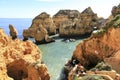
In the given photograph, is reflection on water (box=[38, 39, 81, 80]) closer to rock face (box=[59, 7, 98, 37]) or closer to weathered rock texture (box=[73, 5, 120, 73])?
weathered rock texture (box=[73, 5, 120, 73])

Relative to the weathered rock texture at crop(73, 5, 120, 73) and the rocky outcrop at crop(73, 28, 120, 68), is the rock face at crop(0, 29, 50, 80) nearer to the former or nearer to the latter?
the weathered rock texture at crop(73, 5, 120, 73)

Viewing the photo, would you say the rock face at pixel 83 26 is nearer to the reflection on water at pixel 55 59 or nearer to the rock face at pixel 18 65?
the reflection on water at pixel 55 59

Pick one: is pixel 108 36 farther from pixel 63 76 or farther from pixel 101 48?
pixel 63 76

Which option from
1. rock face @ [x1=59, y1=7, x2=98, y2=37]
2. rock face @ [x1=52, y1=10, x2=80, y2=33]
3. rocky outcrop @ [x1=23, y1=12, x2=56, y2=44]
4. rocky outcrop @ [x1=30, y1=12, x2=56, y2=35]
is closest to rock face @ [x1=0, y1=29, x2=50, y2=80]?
rocky outcrop @ [x1=23, y1=12, x2=56, y2=44]

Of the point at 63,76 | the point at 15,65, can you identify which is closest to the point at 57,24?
the point at 63,76

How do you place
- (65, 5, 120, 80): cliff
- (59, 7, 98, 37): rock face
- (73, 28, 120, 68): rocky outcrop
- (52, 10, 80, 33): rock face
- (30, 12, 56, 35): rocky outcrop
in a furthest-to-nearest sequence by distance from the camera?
1. (52, 10, 80, 33): rock face
2. (30, 12, 56, 35): rocky outcrop
3. (59, 7, 98, 37): rock face
4. (73, 28, 120, 68): rocky outcrop
5. (65, 5, 120, 80): cliff

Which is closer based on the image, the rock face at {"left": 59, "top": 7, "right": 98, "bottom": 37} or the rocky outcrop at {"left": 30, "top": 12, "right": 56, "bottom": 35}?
the rock face at {"left": 59, "top": 7, "right": 98, "bottom": 37}

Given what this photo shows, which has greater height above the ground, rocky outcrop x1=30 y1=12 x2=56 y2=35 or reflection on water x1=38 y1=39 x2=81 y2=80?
rocky outcrop x1=30 y1=12 x2=56 y2=35

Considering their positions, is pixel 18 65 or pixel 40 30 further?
pixel 40 30

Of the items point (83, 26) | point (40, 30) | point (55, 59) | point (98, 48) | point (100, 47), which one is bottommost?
point (55, 59)

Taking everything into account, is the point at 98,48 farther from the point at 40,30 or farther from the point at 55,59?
the point at 40,30

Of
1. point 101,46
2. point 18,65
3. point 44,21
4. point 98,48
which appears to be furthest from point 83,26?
point 18,65

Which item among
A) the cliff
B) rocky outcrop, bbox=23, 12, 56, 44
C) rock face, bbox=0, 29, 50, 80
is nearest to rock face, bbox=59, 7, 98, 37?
rocky outcrop, bbox=23, 12, 56, 44

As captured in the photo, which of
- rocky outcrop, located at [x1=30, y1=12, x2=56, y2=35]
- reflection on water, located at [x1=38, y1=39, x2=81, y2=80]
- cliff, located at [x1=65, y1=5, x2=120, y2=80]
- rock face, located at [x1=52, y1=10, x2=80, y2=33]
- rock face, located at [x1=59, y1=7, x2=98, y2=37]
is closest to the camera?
cliff, located at [x1=65, y1=5, x2=120, y2=80]
